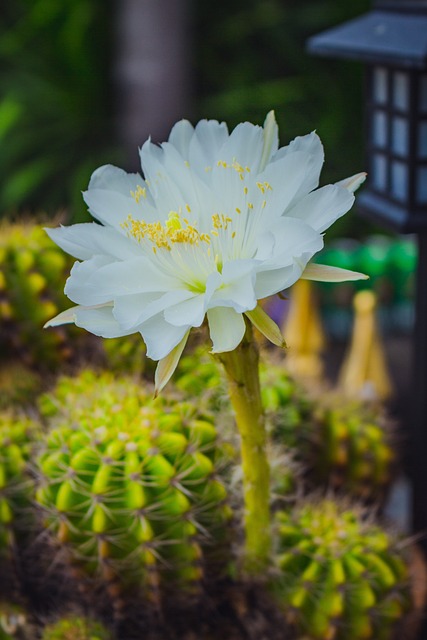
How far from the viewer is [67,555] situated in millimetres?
786

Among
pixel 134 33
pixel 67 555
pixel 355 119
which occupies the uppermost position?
pixel 134 33

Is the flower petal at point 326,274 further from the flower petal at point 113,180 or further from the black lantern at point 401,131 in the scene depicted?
the black lantern at point 401,131

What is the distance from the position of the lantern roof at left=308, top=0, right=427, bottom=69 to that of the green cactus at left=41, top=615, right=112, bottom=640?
693 millimetres

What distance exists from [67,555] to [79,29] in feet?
8.58

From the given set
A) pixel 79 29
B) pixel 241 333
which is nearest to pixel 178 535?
pixel 241 333

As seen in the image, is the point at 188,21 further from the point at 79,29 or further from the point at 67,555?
the point at 67,555

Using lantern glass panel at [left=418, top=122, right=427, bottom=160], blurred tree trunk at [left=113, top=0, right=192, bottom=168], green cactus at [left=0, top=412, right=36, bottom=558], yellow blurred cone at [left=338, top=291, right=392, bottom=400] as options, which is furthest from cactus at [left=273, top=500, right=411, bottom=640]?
blurred tree trunk at [left=113, top=0, right=192, bottom=168]

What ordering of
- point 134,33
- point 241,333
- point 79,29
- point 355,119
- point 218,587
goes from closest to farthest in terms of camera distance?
point 241,333
point 218,587
point 134,33
point 79,29
point 355,119

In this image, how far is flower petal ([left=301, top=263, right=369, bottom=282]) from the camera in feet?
1.93

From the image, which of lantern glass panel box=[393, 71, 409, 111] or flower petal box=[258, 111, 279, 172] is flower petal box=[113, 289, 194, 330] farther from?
lantern glass panel box=[393, 71, 409, 111]

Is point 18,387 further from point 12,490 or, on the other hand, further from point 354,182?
point 354,182

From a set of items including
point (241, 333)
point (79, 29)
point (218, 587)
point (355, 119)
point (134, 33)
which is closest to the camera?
point (241, 333)

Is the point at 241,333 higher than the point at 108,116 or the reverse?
higher

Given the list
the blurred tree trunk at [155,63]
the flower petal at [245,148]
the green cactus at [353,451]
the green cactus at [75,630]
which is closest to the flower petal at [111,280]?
the flower petal at [245,148]
